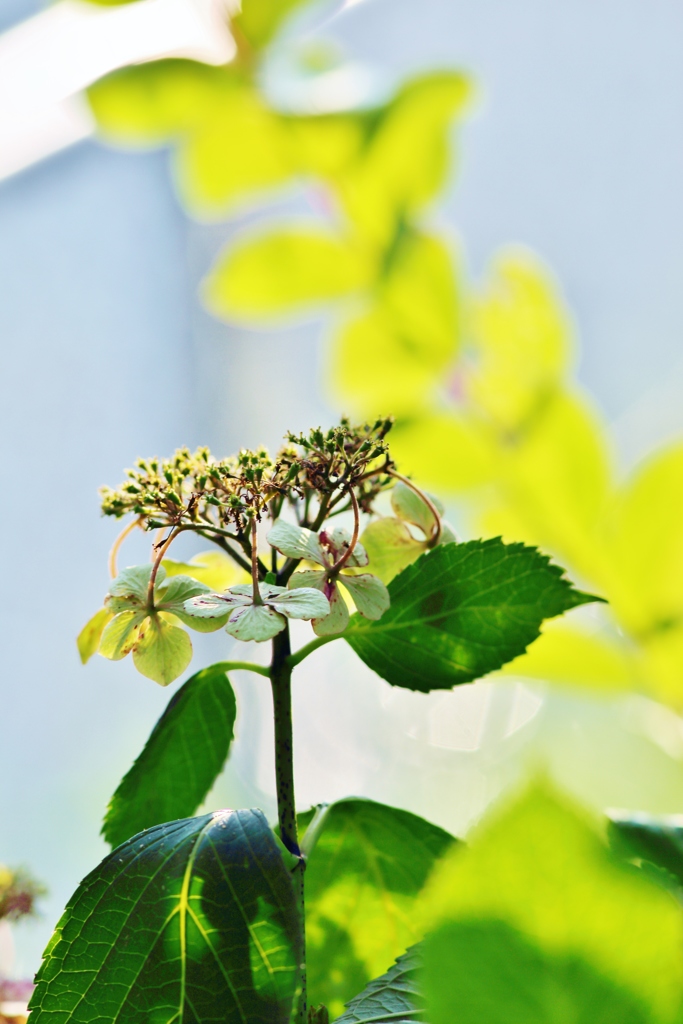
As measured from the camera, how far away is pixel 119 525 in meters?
1.34

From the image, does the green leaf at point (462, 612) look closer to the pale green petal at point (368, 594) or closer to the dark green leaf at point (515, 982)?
the pale green petal at point (368, 594)

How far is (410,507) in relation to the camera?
0.25m

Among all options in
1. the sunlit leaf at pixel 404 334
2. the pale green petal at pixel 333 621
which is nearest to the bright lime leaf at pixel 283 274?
the sunlit leaf at pixel 404 334

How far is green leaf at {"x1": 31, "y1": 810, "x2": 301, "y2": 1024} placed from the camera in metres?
0.19

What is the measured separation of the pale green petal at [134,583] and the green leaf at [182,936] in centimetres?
6

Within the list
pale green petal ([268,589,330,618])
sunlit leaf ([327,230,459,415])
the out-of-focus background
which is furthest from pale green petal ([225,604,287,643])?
the out-of-focus background

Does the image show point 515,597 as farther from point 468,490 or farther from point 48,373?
point 48,373

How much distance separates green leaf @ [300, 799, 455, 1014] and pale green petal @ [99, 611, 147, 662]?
8 cm

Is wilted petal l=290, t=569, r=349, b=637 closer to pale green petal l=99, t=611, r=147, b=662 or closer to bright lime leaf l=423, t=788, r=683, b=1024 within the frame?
pale green petal l=99, t=611, r=147, b=662

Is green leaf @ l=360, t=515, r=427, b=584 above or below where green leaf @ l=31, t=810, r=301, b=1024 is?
above

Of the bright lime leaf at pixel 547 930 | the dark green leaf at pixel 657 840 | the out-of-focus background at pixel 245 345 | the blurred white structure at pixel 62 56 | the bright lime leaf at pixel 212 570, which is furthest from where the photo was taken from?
the out-of-focus background at pixel 245 345

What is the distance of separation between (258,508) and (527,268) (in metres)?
0.11

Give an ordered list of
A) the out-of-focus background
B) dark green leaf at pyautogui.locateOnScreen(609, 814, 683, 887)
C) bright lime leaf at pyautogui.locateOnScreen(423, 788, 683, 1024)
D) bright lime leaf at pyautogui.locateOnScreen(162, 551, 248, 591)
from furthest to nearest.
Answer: the out-of-focus background < bright lime leaf at pyautogui.locateOnScreen(162, 551, 248, 591) < dark green leaf at pyautogui.locateOnScreen(609, 814, 683, 887) < bright lime leaf at pyautogui.locateOnScreen(423, 788, 683, 1024)

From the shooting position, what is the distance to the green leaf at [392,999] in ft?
0.61
